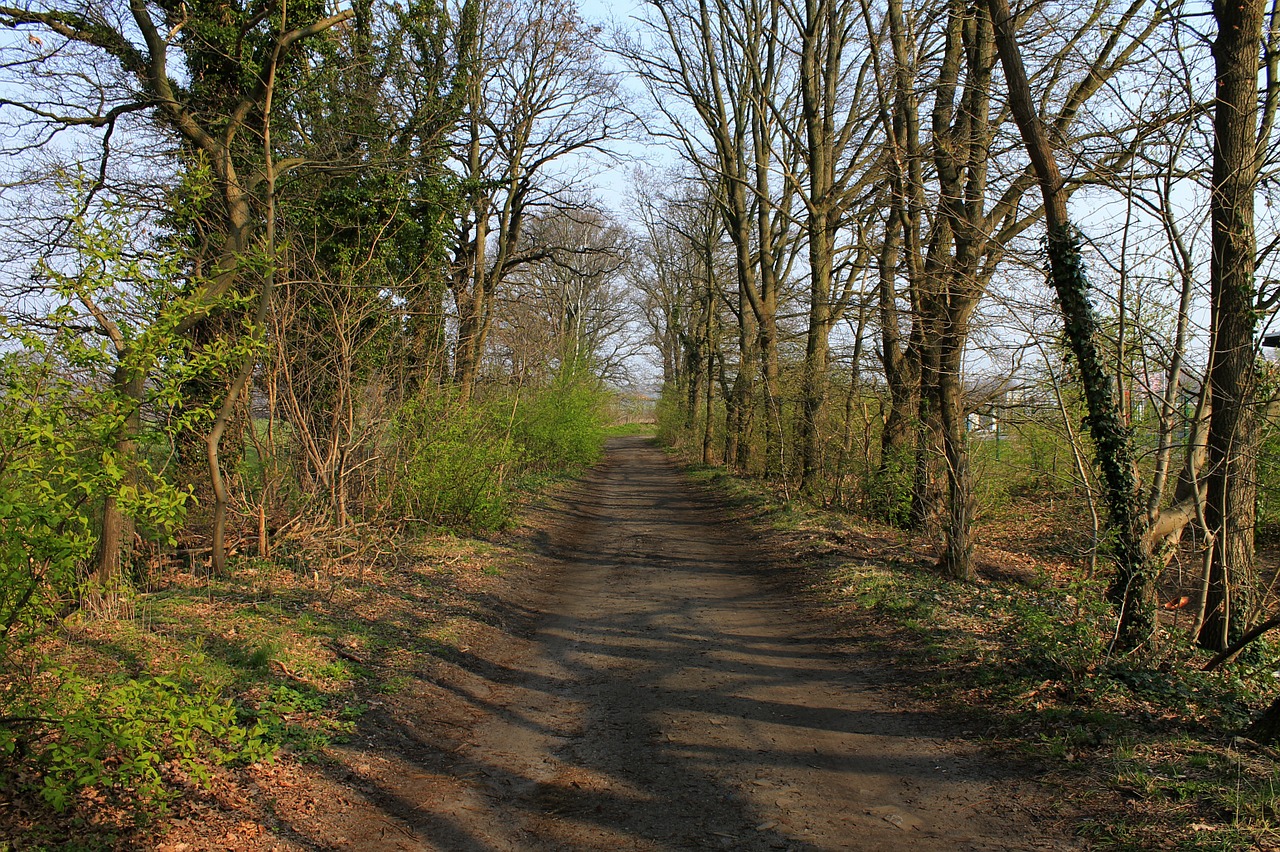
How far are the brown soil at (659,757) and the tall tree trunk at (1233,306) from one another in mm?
2829

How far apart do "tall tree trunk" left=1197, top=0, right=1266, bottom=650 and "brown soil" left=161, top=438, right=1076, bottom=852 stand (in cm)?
283

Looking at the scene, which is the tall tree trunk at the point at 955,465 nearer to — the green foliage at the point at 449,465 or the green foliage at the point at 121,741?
the green foliage at the point at 449,465

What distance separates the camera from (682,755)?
5.07m

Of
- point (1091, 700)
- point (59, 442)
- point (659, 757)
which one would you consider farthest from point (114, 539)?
point (1091, 700)

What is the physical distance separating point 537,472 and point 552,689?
18.0 m

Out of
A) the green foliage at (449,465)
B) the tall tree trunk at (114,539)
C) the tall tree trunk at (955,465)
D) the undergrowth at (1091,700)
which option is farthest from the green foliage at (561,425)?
the undergrowth at (1091,700)

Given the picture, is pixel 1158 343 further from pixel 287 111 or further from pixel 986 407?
pixel 287 111

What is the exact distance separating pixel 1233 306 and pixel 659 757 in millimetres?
5686

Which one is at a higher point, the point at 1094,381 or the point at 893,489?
the point at 1094,381

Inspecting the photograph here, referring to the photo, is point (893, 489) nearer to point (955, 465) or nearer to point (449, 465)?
point (955, 465)

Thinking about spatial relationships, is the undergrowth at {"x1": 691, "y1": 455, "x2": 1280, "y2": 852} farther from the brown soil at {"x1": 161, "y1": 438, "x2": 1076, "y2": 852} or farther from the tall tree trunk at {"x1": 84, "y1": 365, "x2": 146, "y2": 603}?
the tall tree trunk at {"x1": 84, "y1": 365, "x2": 146, "y2": 603}

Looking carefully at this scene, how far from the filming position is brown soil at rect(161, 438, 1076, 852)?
4.11 m

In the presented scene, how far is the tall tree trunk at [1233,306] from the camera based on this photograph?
623 centimetres

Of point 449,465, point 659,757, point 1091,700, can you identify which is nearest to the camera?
point 659,757
